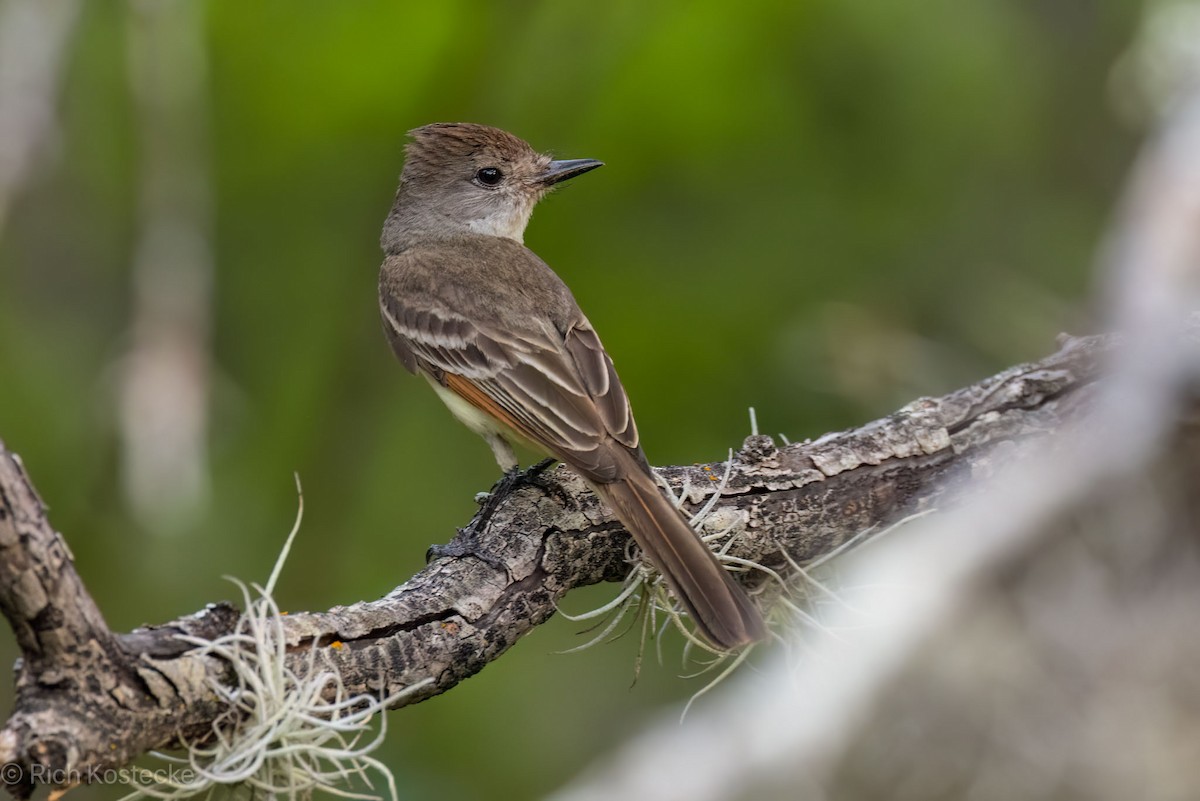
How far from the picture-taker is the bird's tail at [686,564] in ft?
11.3

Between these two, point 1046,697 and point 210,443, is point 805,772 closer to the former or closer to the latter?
point 1046,697

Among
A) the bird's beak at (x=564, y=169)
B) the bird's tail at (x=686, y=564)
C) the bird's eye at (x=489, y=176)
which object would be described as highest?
the bird's eye at (x=489, y=176)

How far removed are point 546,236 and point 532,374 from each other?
2.06m

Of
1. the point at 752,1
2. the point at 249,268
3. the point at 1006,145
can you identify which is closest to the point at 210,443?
the point at 249,268

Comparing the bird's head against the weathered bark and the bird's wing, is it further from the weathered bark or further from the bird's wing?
the weathered bark

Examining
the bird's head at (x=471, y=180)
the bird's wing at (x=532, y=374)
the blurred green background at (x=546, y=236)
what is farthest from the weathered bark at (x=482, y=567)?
the bird's head at (x=471, y=180)

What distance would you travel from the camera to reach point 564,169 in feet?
18.9

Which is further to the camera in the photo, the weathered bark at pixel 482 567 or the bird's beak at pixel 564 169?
the bird's beak at pixel 564 169

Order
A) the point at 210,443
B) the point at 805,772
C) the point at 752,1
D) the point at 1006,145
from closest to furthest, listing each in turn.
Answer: the point at 805,772 < the point at 210,443 < the point at 752,1 < the point at 1006,145

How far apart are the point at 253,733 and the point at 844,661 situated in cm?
153

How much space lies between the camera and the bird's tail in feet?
11.3

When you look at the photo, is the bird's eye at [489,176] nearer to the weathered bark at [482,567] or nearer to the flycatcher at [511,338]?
the flycatcher at [511,338]

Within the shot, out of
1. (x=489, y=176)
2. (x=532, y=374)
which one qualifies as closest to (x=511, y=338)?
(x=532, y=374)

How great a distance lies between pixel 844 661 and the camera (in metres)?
1.67
